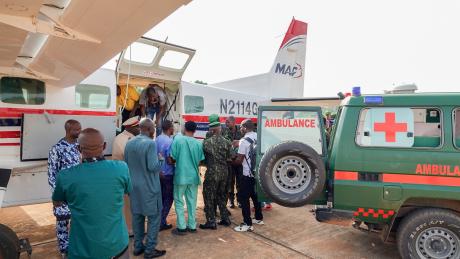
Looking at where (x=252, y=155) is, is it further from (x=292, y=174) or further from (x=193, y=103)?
(x=193, y=103)

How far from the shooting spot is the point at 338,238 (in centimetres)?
493

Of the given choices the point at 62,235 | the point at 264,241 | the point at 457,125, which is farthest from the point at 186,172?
the point at 457,125

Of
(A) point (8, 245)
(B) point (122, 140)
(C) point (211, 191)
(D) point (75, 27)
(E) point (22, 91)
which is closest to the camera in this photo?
(D) point (75, 27)

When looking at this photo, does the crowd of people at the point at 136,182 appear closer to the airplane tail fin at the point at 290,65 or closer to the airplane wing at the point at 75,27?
the airplane wing at the point at 75,27

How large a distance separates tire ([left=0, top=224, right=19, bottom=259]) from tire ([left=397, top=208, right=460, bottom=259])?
177 inches

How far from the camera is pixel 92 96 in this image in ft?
18.9

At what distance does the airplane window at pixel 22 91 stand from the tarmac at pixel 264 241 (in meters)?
2.16

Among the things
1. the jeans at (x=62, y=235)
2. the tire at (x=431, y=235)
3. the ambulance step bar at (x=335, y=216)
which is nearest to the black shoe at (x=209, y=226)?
the ambulance step bar at (x=335, y=216)

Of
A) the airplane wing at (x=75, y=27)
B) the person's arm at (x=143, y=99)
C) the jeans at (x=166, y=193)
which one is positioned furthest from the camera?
the person's arm at (x=143, y=99)

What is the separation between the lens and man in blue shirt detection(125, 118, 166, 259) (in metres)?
4.02

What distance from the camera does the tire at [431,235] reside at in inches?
143

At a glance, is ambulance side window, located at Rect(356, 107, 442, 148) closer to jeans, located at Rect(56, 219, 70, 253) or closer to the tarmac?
the tarmac

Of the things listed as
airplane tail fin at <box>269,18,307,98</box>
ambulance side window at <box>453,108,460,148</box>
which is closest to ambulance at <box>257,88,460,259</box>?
ambulance side window at <box>453,108,460,148</box>

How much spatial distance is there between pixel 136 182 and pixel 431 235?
3.64 meters
